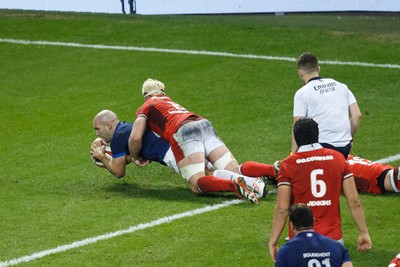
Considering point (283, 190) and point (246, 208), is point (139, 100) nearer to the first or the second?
point (246, 208)

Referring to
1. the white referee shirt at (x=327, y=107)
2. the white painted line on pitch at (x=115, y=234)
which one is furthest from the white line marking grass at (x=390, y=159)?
the white painted line on pitch at (x=115, y=234)

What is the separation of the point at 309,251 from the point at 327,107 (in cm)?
404

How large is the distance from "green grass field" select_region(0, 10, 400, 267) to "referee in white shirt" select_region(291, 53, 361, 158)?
0.82 meters

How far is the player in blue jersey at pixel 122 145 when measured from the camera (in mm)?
13133

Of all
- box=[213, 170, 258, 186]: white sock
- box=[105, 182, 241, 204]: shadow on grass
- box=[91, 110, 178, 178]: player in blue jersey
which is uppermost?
box=[91, 110, 178, 178]: player in blue jersey

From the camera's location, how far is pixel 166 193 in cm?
1328

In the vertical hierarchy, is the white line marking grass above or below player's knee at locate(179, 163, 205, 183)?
below

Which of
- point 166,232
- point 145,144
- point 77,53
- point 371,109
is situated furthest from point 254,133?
point 77,53

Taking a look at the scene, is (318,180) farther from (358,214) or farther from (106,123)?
(106,123)

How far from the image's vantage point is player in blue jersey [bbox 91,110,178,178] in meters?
13.1

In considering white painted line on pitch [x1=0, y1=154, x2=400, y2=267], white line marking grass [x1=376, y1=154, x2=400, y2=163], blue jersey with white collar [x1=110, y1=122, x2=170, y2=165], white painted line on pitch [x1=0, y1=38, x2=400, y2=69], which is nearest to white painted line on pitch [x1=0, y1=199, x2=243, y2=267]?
white painted line on pitch [x1=0, y1=154, x2=400, y2=267]

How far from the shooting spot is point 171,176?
1416cm

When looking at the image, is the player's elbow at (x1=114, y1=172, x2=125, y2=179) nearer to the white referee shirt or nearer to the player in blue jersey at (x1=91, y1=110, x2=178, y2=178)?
the player in blue jersey at (x1=91, y1=110, x2=178, y2=178)

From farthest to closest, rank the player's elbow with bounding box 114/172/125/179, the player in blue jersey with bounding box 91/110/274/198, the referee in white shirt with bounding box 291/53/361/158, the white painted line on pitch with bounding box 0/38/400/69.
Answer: the white painted line on pitch with bounding box 0/38/400/69
the player's elbow with bounding box 114/172/125/179
the player in blue jersey with bounding box 91/110/274/198
the referee in white shirt with bounding box 291/53/361/158
